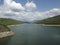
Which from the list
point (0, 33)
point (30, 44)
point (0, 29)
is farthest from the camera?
point (0, 29)

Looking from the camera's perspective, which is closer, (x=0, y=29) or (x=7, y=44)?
(x=7, y=44)

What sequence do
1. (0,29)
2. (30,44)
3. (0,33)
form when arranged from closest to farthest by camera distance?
(30,44), (0,33), (0,29)

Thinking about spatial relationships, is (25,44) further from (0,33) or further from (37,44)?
(0,33)

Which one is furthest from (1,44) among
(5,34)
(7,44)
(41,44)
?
(5,34)

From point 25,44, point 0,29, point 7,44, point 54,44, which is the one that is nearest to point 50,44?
point 54,44

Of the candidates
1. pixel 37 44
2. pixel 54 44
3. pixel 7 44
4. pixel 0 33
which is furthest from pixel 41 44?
pixel 0 33

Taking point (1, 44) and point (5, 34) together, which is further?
point (5, 34)

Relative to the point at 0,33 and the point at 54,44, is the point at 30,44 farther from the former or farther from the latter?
the point at 0,33
